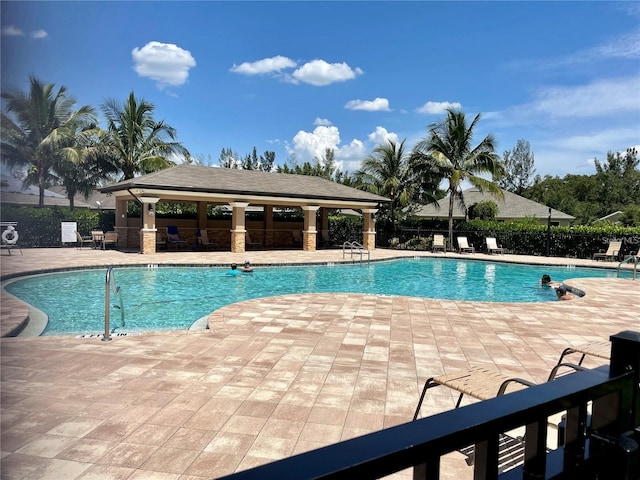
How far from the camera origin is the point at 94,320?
9656 mm

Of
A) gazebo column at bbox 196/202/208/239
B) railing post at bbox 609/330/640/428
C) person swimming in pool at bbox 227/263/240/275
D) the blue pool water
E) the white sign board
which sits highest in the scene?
gazebo column at bbox 196/202/208/239

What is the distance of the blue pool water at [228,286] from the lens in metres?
10.1

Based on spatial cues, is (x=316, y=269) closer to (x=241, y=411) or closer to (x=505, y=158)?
(x=241, y=411)

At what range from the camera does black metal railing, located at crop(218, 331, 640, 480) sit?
875mm

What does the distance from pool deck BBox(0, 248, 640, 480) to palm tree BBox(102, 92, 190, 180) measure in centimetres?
2273

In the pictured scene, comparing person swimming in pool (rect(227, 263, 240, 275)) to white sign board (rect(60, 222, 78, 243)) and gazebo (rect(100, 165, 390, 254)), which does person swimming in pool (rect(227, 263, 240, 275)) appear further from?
white sign board (rect(60, 222, 78, 243))

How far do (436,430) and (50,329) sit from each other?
9530 millimetres

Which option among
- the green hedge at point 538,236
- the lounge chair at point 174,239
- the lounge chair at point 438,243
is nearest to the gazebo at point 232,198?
the lounge chair at point 174,239

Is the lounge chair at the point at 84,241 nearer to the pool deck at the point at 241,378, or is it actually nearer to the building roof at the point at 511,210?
the pool deck at the point at 241,378

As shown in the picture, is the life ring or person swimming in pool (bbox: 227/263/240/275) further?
person swimming in pool (bbox: 227/263/240/275)

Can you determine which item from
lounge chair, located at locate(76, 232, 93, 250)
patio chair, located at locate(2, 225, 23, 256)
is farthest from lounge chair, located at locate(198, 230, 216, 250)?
patio chair, located at locate(2, 225, 23, 256)

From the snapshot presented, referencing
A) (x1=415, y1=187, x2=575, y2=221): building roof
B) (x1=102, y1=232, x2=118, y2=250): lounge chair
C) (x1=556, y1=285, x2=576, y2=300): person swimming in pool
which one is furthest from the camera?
(x1=415, y1=187, x2=575, y2=221): building roof

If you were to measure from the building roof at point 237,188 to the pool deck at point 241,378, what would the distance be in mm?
12517

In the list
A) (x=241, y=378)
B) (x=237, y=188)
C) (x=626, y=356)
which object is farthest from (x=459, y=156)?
(x=626, y=356)
